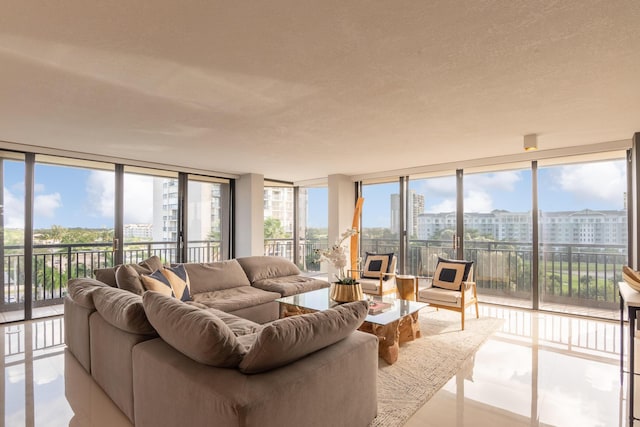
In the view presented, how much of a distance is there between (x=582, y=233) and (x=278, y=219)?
5688 millimetres

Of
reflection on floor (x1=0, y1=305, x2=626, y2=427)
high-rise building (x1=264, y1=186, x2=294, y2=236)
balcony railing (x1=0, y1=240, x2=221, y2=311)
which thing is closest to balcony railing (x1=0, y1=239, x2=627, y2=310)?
balcony railing (x1=0, y1=240, x2=221, y2=311)

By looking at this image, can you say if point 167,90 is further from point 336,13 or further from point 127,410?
point 127,410

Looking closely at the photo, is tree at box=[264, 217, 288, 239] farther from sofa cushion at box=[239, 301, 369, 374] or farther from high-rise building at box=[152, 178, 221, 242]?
sofa cushion at box=[239, 301, 369, 374]

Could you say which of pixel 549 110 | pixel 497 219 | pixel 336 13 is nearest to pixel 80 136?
pixel 336 13

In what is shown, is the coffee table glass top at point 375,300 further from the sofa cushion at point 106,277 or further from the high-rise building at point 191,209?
the high-rise building at point 191,209

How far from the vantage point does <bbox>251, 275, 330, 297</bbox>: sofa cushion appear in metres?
4.37

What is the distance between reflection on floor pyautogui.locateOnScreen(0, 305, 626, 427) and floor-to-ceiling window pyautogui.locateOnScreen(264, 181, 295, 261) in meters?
4.50

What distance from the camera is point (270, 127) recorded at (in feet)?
11.7

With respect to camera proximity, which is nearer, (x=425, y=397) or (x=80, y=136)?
(x=425, y=397)

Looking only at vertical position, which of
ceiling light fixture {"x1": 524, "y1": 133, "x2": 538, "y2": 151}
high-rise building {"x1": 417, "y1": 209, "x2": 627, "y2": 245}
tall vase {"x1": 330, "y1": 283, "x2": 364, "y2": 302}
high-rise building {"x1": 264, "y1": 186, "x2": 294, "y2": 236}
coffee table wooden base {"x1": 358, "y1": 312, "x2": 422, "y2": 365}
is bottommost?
coffee table wooden base {"x1": 358, "y1": 312, "x2": 422, "y2": 365}

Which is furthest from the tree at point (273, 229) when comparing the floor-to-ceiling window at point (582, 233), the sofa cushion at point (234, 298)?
the floor-to-ceiling window at point (582, 233)

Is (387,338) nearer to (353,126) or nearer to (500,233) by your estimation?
(353,126)

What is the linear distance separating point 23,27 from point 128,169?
398 centimetres

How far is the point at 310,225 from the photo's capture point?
807 centimetres
